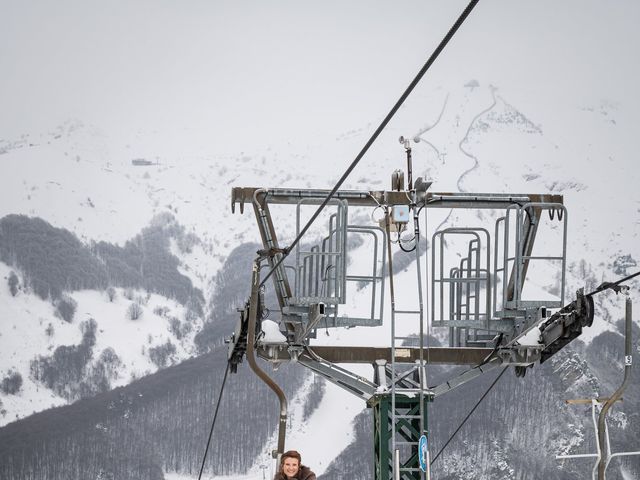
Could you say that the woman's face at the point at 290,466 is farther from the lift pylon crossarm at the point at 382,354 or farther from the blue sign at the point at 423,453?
the lift pylon crossarm at the point at 382,354

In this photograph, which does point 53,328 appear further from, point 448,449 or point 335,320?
point 335,320

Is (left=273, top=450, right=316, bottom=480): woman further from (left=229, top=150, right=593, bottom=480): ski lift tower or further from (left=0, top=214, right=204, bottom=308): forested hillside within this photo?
(left=0, top=214, right=204, bottom=308): forested hillside

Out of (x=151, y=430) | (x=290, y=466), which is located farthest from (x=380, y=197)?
(x=151, y=430)

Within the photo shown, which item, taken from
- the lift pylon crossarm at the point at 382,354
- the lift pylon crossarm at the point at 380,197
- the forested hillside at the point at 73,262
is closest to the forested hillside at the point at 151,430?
the forested hillside at the point at 73,262

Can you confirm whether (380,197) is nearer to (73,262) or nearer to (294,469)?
(294,469)

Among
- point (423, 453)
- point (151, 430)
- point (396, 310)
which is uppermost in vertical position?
point (396, 310)

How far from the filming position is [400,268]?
138875 millimetres

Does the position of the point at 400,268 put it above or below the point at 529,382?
above

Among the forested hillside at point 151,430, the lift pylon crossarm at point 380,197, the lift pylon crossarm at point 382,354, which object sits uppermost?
the lift pylon crossarm at point 380,197

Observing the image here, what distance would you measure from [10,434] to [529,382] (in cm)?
6016

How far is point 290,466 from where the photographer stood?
36.4 feet

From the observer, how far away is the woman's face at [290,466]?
1110 centimetres

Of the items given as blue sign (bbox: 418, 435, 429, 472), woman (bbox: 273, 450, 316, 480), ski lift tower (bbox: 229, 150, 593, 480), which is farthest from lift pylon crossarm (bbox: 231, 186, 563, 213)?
woman (bbox: 273, 450, 316, 480)

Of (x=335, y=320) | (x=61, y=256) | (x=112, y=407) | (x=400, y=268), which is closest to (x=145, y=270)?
(x=61, y=256)
